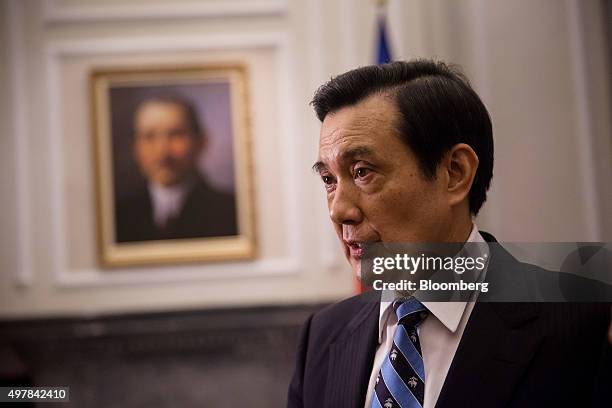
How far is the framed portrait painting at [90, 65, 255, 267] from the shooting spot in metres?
3.45

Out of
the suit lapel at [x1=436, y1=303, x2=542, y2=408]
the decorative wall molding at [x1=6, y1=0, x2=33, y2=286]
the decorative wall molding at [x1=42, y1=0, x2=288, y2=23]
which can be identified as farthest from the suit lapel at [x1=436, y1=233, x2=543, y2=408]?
the decorative wall molding at [x1=6, y1=0, x2=33, y2=286]

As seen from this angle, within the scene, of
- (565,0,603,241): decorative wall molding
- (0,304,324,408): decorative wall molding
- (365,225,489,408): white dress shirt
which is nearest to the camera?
(365,225,489,408): white dress shirt

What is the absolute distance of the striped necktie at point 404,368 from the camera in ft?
3.11

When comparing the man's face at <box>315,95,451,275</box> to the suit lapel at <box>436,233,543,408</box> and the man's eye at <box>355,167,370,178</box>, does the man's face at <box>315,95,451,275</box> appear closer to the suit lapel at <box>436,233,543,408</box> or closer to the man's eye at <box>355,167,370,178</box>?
the man's eye at <box>355,167,370,178</box>

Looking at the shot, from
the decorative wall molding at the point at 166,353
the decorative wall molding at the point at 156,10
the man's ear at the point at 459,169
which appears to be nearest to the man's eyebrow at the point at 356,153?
the man's ear at the point at 459,169

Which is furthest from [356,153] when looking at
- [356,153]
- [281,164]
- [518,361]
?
[281,164]

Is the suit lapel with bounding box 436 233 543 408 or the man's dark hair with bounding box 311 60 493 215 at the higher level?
the man's dark hair with bounding box 311 60 493 215

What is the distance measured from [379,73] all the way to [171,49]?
2677 millimetres

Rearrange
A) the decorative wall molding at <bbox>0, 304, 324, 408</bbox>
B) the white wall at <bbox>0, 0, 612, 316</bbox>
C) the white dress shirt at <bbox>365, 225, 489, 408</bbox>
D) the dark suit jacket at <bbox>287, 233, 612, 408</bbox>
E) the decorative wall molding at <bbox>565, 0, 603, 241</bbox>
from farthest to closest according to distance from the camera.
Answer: the white wall at <bbox>0, 0, 612, 316</bbox> → the decorative wall molding at <bbox>0, 304, 324, 408</bbox> → the decorative wall molding at <bbox>565, 0, 603, 241</bbox> → the white dress shirt at <bbox>365, 225, 489, 408</bbox> → the dark suit jacket at <bbox>287, 233, 612, 408</bbox>

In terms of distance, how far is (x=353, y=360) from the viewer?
41.5 inches

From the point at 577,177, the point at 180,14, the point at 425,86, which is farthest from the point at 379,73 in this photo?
the point at 180,14

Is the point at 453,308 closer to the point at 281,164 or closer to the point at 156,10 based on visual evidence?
the point at 281,164

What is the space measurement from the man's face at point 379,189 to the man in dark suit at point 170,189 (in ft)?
8.25

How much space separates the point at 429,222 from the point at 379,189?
0.08 metres
